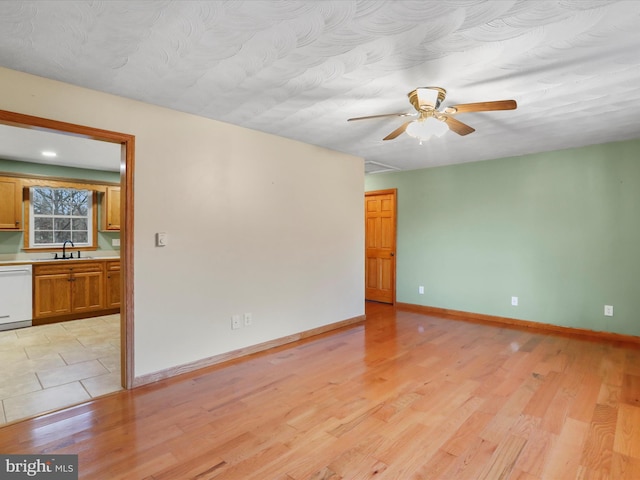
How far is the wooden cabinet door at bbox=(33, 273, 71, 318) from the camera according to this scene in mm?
4641

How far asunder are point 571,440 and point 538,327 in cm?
281

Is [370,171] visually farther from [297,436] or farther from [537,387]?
[297,436]

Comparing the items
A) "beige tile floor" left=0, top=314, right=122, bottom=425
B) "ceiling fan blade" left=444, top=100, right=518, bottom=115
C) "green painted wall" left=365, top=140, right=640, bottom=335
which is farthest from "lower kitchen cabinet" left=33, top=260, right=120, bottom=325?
"ceiling fan blade" left=444, top=100, right=518, bottom=115

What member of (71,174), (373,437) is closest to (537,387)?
(373,437)

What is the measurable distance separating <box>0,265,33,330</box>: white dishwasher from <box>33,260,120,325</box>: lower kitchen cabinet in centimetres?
8

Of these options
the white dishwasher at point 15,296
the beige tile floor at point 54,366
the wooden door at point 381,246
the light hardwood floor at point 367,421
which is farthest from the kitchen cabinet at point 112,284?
the wooden door at point 381,246

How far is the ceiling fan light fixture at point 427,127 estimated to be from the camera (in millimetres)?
2387

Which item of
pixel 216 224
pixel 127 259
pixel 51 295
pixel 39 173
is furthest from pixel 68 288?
pixel 216 224

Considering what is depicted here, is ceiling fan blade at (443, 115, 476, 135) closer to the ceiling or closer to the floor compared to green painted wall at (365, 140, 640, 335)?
closer to the ceiling

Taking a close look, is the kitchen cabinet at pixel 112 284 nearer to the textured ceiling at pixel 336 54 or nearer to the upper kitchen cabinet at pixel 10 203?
the upper kitchen cabinet at pixel 10 203

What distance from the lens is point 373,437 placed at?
2094 millimetres

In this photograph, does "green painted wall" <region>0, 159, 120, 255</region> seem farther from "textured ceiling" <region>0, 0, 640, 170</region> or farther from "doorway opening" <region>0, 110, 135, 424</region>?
"textured ceiling" <region>0, 0, 640, 170</region>

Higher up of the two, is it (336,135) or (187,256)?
(336,135)

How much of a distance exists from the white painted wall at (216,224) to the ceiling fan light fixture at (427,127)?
1.75 metres
